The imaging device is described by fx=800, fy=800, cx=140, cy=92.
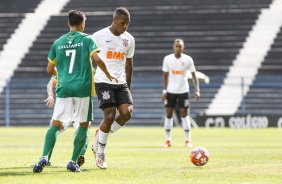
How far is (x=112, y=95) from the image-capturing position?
11375 millimetres

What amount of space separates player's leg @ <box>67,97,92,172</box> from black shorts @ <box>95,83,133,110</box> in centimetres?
94

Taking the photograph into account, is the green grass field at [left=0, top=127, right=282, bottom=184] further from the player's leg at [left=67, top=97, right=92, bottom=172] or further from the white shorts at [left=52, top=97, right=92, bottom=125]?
the white shorts at [left=52, top=97, right=92, bottom=125]

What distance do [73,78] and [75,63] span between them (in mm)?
195

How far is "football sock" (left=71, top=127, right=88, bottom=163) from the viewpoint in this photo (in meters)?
10.3

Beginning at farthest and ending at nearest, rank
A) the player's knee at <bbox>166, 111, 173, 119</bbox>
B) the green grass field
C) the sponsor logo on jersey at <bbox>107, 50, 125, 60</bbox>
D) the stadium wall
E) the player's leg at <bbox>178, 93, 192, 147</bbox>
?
the stadium wall
the player's knee at <bbox>166, 111, 173, 119</bbox>
the player's leg at <bbox>178, 93, 192, 147</bbox>
the sponsor logo on jersey at <bbox>107, 50, 125, 60</bbox>
the green grass field

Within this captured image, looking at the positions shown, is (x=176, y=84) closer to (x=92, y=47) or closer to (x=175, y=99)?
(x=175, y=99)

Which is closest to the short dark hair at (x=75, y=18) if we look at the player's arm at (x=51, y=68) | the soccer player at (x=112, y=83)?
the player's arm at (x=51, y=68)

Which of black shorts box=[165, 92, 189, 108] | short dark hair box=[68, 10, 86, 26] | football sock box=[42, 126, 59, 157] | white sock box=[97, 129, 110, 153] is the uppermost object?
short dark hair box=[68, 10, 86, 26]

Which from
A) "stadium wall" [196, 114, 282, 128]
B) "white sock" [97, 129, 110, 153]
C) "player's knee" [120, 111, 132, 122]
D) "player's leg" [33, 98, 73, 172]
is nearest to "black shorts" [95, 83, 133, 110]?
"player's knee" [120, 111, 132, 122]

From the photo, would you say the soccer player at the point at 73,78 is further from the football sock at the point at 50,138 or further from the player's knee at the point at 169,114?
the player's knee at the point at 169,114

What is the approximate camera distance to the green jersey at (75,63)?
10242mm

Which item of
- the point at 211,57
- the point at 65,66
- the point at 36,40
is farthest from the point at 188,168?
A: the point at 36,40

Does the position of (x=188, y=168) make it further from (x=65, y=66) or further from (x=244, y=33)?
(x=244, y=33)

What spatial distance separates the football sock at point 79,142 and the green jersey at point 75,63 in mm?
494
